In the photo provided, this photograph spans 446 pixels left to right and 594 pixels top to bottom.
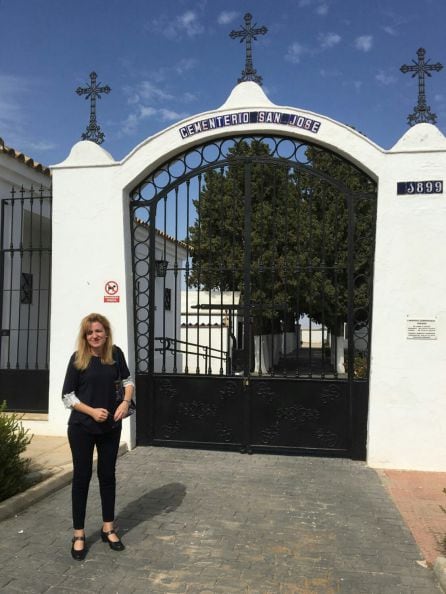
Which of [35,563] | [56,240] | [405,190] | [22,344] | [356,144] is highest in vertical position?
[356,144]

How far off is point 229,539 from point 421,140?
494 cm

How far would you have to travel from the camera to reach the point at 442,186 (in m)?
6.00

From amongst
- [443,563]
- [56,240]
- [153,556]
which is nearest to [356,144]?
[56,240]

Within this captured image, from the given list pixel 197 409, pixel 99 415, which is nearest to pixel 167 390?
pixel 197 409

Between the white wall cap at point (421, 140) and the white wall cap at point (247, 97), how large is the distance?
169 cm

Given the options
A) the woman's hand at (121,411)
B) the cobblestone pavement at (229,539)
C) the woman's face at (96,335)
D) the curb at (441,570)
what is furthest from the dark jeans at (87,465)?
the curb at (441,570)

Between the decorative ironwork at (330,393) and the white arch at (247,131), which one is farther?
the decorative ironwork at (330,393)

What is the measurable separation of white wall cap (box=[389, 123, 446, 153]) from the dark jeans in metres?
4.71

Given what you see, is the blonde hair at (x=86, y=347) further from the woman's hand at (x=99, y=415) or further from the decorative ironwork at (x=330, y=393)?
the decorative ironwork at (x=330, y=393)

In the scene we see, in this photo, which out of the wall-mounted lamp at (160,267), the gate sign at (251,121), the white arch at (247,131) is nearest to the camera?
the white arch at (247,131)

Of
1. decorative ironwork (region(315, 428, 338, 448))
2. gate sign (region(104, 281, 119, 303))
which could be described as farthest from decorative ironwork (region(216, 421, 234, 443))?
gate sign (region(104, 281, 119, 303))

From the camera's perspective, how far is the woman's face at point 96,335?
12.4ft

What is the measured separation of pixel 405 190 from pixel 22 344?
281 inches

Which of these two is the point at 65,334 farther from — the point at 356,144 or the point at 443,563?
the point at 443,563
